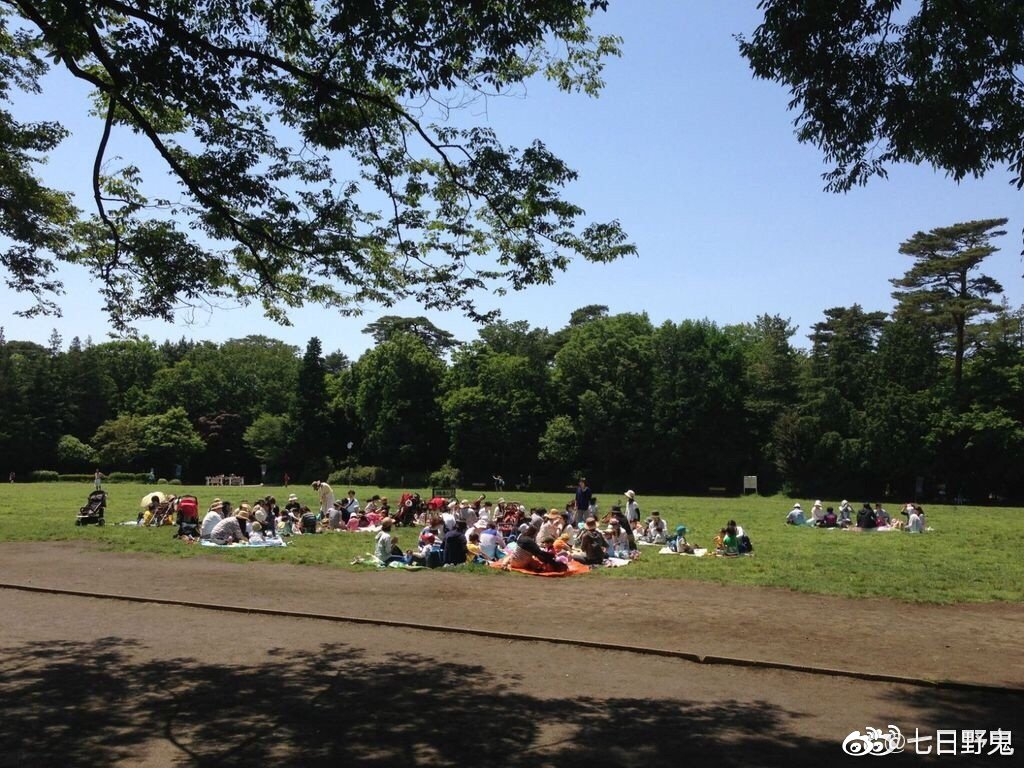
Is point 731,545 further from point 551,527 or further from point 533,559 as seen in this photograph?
point 533,559

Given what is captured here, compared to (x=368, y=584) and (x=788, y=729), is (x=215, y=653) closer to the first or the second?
(x=368, y=584)

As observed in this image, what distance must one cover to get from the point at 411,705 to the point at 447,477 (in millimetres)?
56280

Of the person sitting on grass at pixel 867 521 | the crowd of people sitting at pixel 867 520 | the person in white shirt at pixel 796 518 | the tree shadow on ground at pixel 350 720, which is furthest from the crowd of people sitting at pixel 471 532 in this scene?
the person in white shirt at pixel 796 518

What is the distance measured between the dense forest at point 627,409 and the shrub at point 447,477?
65 cm

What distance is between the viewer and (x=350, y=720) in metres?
6.72

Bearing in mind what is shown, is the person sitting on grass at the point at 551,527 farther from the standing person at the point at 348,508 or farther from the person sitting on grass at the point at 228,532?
the person sitting on grass at the point at 228,532

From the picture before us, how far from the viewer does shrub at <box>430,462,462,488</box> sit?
2450 inches

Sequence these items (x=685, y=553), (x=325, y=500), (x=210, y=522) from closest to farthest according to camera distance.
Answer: (x=685, y=553) < (x=210, y=522) < (x=325, y=500)

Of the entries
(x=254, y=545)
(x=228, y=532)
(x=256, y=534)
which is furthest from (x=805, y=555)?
(x=228, y=532)

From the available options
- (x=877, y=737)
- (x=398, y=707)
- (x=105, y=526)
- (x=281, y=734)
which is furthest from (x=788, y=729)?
(x=105, y=526)

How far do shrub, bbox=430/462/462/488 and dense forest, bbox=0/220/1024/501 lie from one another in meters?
0.65

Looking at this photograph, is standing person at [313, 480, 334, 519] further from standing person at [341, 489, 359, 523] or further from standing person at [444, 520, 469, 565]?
standing person at [444, 520, 469, 565]

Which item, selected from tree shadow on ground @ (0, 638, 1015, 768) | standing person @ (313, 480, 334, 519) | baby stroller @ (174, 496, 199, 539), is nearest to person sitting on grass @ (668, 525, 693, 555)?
standing person @ (313, 480, 334, 519)

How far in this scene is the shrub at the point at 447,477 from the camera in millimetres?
62219
